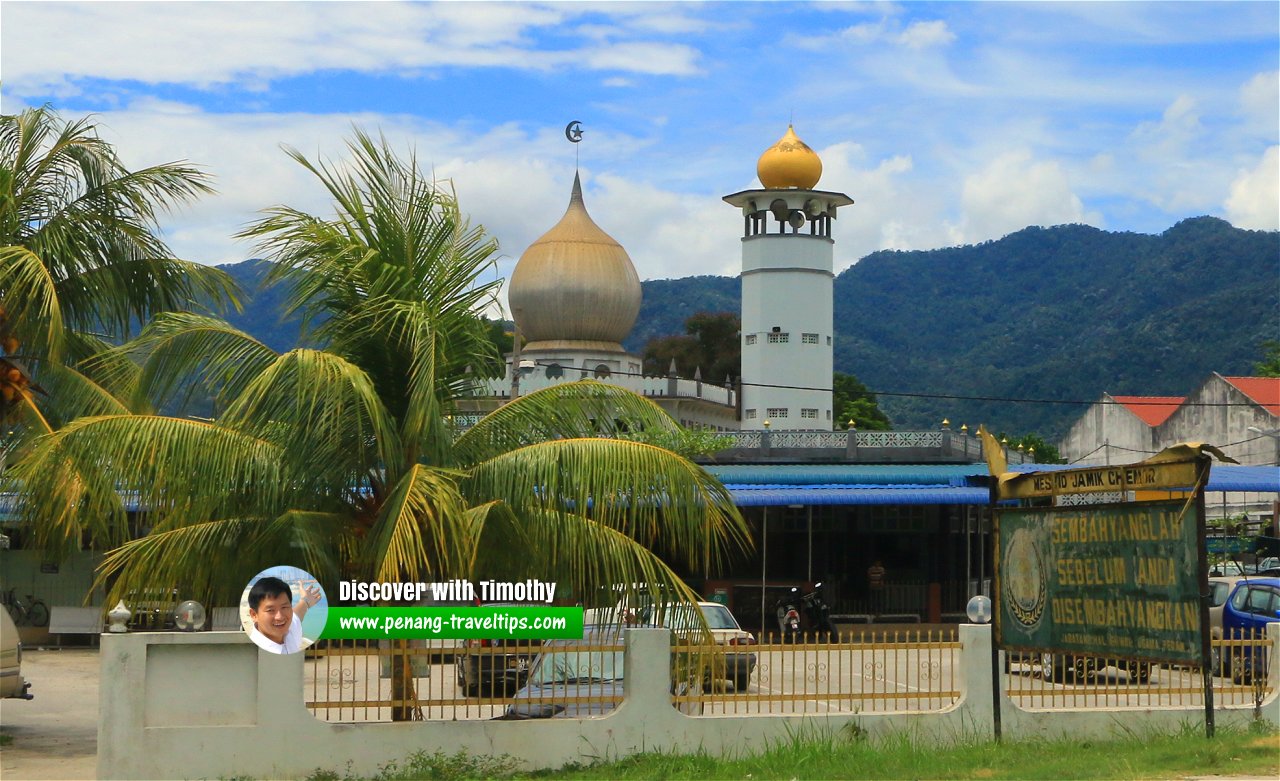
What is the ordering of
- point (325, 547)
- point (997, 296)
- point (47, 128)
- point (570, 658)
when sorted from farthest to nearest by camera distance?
point (997, 296) → point (47, 128) → point (570, 658) → point (325, 547)

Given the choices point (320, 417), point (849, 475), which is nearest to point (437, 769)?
point (320, 417)

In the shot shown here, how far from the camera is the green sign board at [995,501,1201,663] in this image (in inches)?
424

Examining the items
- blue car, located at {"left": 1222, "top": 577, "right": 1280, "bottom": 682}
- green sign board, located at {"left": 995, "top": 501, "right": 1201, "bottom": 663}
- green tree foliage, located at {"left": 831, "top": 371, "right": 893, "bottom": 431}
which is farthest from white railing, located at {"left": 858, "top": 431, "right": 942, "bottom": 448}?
green tree foliage, located at {"left": 831, "top": 371, "right": 893, "bottom": 431}

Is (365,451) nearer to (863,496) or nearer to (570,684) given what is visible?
(570,684)

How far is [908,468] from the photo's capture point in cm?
3105

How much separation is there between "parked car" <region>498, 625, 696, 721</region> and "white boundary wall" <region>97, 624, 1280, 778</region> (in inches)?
6.7

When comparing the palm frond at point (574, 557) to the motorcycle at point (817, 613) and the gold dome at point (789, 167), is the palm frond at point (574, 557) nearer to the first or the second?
the motorcycle at point (817, 613)

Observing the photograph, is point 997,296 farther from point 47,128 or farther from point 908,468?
point 47,128

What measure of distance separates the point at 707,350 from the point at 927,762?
2662 inches

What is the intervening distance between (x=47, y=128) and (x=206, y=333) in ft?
13.6

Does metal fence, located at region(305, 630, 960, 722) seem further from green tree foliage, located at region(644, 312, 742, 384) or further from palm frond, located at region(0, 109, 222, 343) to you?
green tree foliage, located at region(644, 312, 742, 384)

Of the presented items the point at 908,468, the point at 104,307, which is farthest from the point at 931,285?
the point at 104,307

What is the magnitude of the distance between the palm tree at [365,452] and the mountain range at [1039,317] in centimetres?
6841

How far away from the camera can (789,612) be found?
2444cm
